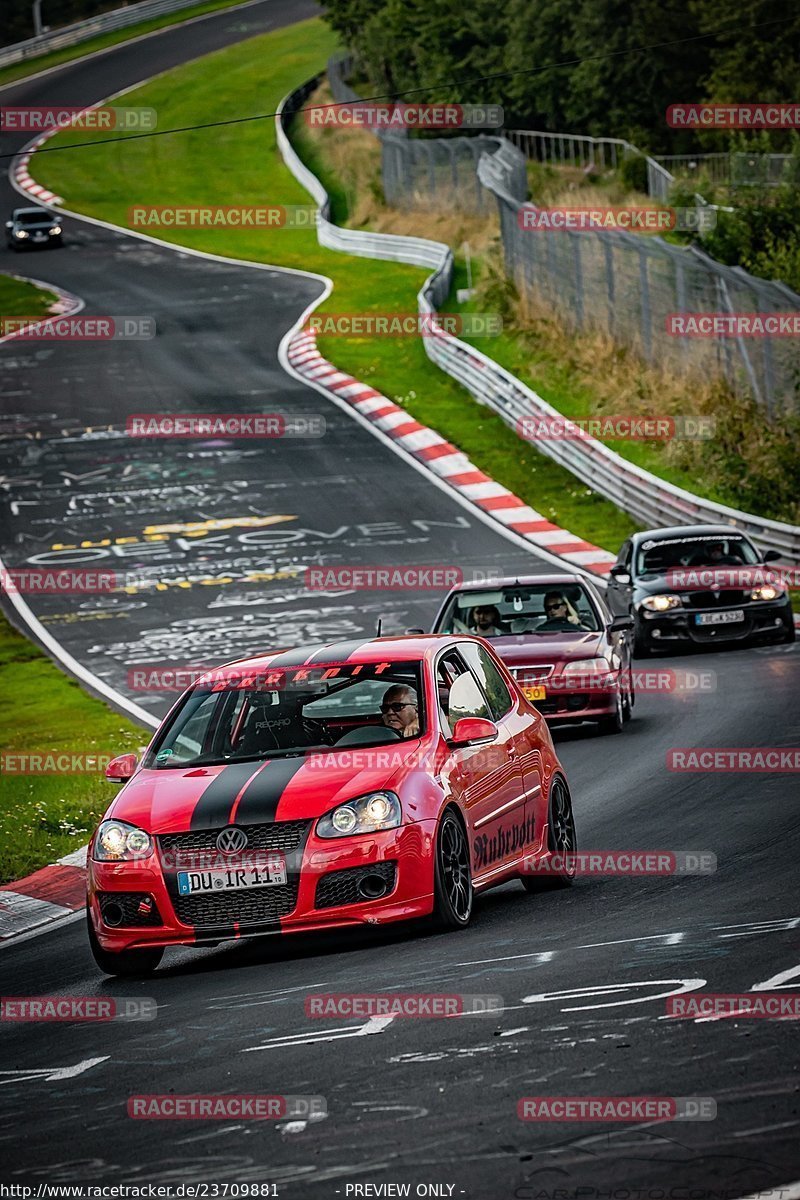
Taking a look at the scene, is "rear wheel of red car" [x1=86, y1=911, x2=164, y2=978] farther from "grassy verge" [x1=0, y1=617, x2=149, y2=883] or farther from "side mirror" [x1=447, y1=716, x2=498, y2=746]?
"grassy verge" [x1=0, y1=617, x2=149, y2=883]

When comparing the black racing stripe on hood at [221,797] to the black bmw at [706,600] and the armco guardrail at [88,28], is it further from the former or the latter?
the armco guardrail at [88,28]

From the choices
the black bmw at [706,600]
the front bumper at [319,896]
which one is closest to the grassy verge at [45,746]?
the front bumper at [319,896]

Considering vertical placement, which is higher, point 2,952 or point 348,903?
point 348,903

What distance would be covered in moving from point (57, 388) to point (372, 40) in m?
35.6

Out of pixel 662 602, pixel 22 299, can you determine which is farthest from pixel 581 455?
pixel 22 299

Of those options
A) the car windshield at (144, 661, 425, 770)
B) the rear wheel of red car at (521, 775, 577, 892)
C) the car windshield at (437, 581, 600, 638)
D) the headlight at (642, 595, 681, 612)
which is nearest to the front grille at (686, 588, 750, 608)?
the headlight at (642, 595, 681, 612)

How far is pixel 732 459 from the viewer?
29859 millimetres

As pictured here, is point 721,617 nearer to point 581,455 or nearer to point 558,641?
point 558,641

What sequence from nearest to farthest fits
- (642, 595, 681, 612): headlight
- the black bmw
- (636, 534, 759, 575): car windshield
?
the black bmw < (642, 595, 681, 612): headlight < (636, 534, 759, 575): car windshield

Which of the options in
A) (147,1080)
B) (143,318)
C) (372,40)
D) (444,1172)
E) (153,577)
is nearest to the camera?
(444,1172)

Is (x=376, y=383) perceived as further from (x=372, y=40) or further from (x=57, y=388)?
(x=372, y=40)

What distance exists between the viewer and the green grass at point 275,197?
33312 millimetres

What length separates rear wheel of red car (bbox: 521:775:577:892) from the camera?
36.4 feet

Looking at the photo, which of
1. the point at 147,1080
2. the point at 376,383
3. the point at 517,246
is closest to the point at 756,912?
the point at 147,1080
